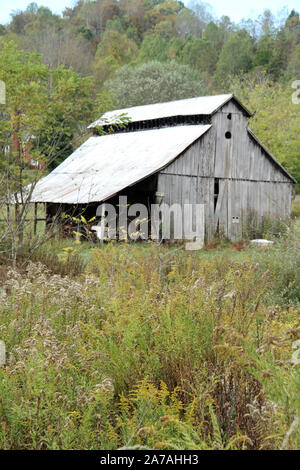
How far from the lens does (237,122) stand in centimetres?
2311

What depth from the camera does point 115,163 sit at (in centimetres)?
2256

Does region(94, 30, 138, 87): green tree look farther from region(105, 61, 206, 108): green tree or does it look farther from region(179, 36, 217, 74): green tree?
region(105, 61, 206, 108): green tree

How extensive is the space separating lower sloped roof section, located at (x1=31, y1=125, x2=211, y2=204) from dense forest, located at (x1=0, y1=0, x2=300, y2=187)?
1.68m

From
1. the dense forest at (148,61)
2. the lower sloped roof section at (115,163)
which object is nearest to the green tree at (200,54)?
the dense forest at (148,61)

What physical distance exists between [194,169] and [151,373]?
17806 mm

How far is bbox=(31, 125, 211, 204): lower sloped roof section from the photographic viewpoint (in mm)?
19766

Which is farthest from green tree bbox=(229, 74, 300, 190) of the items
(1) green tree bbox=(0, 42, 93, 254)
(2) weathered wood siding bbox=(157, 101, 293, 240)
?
(1) green tree bbox=(0, 42, 93, 254)

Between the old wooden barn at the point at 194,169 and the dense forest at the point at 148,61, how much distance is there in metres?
2.51

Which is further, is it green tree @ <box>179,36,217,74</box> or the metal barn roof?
green tree @ <box>179,36,217,74</box>

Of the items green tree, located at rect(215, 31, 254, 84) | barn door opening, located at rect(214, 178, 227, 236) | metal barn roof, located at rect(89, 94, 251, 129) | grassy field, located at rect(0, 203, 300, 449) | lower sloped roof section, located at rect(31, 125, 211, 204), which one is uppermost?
green tree, located at rect(215, 31, 254, 84)

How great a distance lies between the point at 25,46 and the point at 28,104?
2417 inches

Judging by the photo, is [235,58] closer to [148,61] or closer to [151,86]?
[148,61]

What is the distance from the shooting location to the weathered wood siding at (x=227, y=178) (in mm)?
21531

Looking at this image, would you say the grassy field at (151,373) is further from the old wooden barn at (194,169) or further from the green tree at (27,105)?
the old wooden barn at (194,169)
